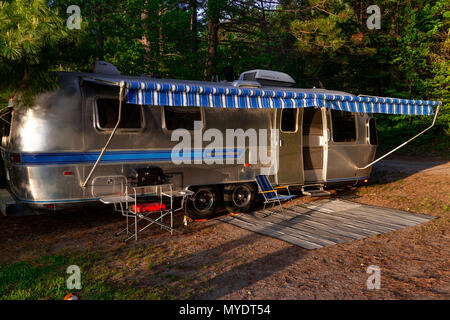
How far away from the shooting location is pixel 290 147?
8.23 meters

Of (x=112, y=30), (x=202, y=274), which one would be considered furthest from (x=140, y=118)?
(x=112, y=30)

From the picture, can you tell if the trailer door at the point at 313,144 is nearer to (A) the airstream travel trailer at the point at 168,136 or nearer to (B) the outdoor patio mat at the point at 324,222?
(A) the airstream travel trailer at the point at 168,136

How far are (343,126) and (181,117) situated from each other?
4226 millimetres

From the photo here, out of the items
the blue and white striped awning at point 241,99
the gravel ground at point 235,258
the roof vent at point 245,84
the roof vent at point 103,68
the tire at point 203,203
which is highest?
the roof vent at point 103,68

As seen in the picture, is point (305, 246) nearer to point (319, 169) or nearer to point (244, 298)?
point (244, 298)

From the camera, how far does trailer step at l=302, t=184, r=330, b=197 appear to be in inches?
328

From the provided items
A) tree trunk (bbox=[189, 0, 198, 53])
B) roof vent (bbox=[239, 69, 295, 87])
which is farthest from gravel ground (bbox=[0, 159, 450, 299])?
tree trunk (bbox=[189, 0, 198, 53])

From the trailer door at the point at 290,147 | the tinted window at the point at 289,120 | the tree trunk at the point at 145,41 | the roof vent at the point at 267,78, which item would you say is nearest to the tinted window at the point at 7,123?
the roof vent at the point at 267,78

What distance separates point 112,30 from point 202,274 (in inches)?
394

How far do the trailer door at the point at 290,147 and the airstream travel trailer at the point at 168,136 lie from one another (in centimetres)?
2

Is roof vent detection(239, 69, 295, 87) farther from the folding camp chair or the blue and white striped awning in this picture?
the folding camp chair

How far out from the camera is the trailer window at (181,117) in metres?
6.80

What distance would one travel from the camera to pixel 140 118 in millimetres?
6500

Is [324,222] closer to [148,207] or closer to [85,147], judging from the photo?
[148,207]
